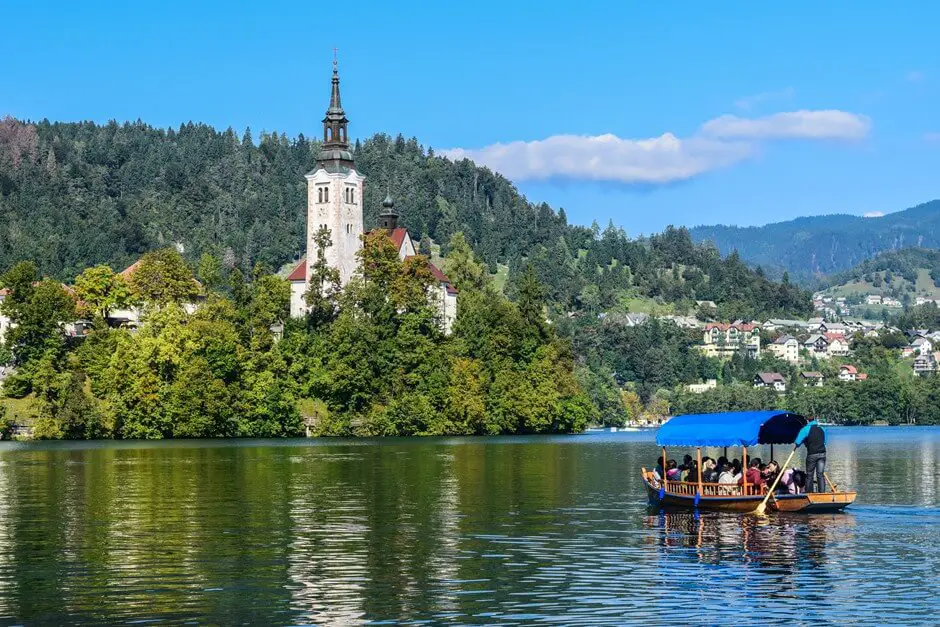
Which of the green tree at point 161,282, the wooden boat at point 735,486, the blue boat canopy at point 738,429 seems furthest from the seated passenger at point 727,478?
the green tree at point 161,282

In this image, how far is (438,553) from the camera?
137 ft

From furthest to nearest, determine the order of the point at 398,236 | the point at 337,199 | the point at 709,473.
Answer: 1. the point at 398,236
2. the point at 337,199
3. the point at 709,473

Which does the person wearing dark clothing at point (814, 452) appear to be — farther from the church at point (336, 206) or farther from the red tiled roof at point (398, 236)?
the red tiled roof at point (398, 236)

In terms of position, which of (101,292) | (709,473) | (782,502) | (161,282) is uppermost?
(161,282)

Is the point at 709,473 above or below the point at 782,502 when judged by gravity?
above

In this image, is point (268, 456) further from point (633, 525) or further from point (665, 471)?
point (633, 525)

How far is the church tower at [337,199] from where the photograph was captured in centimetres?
17888

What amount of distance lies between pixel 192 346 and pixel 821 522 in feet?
328

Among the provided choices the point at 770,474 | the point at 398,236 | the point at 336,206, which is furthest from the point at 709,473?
the point at 398,236

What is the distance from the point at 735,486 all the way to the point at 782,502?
220 cm

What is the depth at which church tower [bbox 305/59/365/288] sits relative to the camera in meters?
179

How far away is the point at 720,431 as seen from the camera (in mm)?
56031

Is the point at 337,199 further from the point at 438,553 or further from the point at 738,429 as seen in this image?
the point at 438,553

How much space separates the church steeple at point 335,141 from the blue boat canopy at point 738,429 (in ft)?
410
